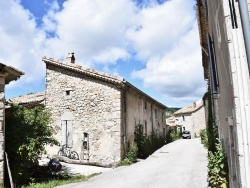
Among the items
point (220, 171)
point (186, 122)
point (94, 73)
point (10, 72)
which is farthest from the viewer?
point (186, 122)

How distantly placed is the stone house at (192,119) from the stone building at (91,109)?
28941mm

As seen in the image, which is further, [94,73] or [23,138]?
[94,73]

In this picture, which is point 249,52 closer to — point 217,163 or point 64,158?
point 217,163

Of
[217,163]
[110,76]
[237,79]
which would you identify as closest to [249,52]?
[237,79]

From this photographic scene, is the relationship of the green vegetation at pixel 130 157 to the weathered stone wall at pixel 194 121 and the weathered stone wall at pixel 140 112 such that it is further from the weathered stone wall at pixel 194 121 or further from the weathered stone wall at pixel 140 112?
the weathered stone wall at pixel 194 121

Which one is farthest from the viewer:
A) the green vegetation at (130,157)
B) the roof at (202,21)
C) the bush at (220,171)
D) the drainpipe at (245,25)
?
the green vegetation at (130,157)

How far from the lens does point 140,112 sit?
18562mm

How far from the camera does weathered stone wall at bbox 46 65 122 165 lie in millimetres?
→ 14016

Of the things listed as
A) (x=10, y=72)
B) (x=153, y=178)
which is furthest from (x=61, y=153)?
(x=10, y=72)

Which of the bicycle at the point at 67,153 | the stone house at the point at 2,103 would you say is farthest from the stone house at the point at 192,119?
the stone house at the point at 2,103

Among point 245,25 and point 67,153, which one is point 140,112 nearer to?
point 67,153

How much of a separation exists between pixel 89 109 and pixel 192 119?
33045 mm

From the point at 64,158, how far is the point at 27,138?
18.1 ft

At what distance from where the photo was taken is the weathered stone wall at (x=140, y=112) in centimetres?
1566
